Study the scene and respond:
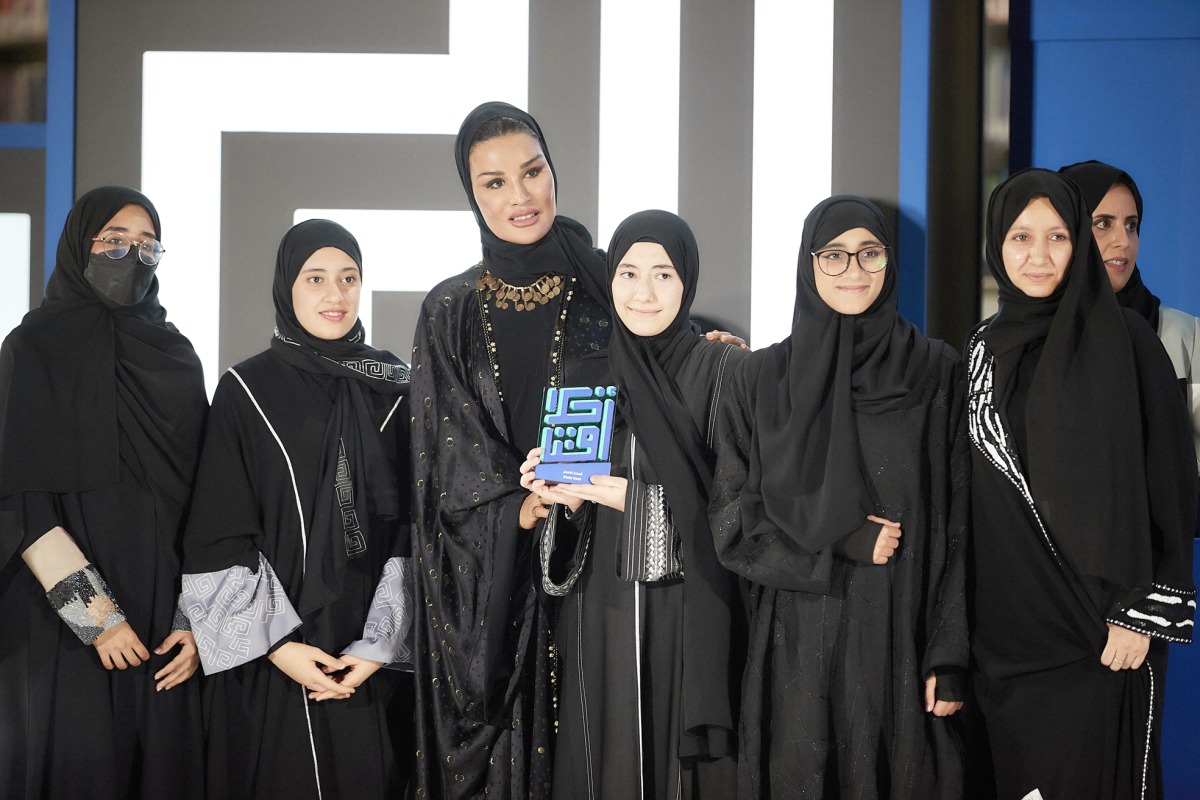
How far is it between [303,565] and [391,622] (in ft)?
0.87

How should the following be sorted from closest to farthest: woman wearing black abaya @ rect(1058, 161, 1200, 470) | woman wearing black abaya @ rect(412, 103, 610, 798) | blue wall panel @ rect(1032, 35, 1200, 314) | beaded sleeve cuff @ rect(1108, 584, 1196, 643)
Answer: beaded sleeve cuff @ rect(1108, 584, 1196, 643), woman wearing black abaya @ rect(412, 103, 610, 798), woman wearing black abaya @ rect(1058, 161, 1200, 470), blue wall panel @ rect(1032, 35, 1200, 314)

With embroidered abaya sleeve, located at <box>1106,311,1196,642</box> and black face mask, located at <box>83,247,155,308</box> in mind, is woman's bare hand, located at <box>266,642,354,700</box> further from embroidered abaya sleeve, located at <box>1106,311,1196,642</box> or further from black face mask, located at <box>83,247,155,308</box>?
embroidered abaya sleeve, located at <box>1106,311,1196,642</box>

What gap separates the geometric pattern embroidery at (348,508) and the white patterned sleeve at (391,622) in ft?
0.40

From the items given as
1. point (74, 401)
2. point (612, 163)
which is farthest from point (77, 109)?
point (612, 163)

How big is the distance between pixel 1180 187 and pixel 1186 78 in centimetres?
35

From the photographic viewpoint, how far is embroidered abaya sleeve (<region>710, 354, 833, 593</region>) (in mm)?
2246

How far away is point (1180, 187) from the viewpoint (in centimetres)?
341

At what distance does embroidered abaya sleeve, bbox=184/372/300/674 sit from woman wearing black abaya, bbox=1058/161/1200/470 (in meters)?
2.33

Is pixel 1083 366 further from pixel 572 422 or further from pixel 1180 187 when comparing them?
pixel 1180 187

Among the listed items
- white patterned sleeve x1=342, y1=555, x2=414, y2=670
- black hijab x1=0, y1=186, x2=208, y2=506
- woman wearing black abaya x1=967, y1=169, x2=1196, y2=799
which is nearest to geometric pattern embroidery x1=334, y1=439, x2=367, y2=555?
white patterned sleeve x1=342, y1=555, x2=414, y2=670

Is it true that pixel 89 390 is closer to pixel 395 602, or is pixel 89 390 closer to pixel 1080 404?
pixel 395 602

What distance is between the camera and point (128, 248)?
2.81 m

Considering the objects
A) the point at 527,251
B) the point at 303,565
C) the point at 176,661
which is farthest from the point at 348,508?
Answer: the point at 527,251

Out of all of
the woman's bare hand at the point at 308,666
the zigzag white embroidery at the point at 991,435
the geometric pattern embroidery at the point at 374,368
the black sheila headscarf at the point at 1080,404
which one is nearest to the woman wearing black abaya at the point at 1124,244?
the black sheila headscarf at the point at 1080,404
